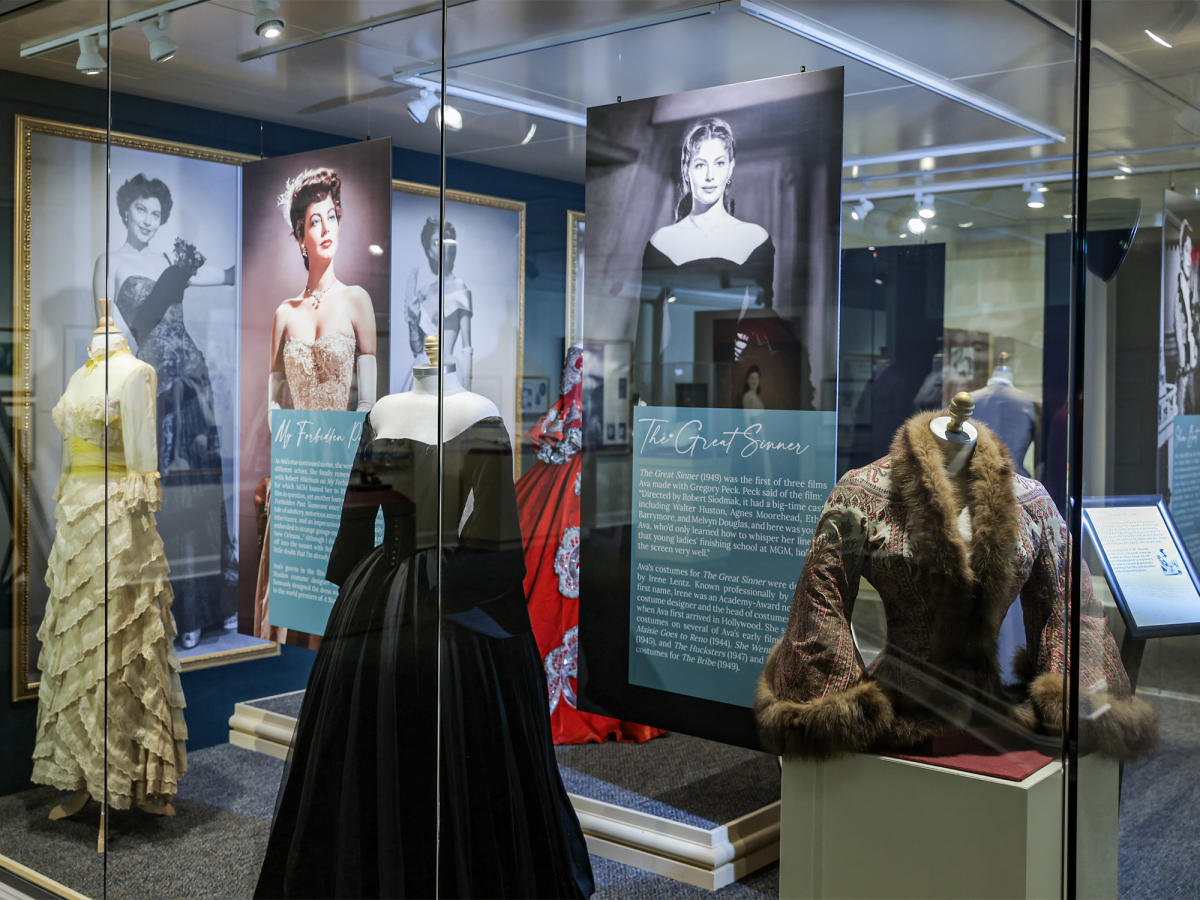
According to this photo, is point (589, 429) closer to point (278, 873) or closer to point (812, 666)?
point (812, 666)

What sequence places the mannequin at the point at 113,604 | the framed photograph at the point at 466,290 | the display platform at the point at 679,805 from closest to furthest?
the display platform at the point at 679,805 < the framed photograph at the point at 466,290 < the mannequin at the point at 113,604

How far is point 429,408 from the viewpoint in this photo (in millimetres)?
2318

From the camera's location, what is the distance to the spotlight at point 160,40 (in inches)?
105

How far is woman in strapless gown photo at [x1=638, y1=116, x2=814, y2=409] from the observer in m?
1.81

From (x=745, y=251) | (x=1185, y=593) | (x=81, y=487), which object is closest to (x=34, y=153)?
(x=81, y=487)

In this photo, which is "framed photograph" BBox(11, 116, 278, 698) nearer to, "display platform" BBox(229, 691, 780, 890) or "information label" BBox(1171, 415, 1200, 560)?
"display platform" BBox(229, 691, 780, 890)

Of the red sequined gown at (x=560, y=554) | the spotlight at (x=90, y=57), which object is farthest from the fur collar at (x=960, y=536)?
the spotlight at (x=90, y=57)

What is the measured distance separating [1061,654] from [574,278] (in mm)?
1049

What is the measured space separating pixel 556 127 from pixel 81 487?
1751mm

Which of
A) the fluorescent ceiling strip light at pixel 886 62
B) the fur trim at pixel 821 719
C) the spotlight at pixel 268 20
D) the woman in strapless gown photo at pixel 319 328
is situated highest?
the spotlight at pixel 268 20

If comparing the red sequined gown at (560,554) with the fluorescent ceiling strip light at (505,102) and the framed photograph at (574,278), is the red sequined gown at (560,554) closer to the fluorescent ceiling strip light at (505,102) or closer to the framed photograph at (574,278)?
the framed photograph at (574,278)

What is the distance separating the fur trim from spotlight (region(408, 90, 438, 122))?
1311mm

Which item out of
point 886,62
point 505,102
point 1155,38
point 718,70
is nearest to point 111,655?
point 505,102

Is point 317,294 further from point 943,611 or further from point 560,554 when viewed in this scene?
point 943,611
